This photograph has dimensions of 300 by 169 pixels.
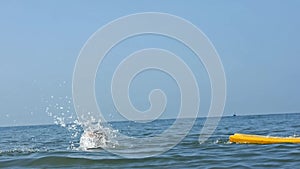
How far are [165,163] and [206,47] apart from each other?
3483 mm

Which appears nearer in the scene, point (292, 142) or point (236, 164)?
point (236, 164)

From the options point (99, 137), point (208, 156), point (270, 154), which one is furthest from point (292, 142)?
point (99, 137)

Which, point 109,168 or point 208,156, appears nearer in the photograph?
point 109,168

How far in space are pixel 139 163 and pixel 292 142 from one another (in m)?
7.17

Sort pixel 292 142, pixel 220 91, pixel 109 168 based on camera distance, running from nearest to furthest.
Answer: pixel 109 168
pixel 220 91
pixel 292 142

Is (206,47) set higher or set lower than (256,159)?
higher

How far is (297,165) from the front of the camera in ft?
39.3

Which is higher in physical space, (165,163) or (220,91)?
(220,91)

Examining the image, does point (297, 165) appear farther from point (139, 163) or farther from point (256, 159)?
point (139, 163)

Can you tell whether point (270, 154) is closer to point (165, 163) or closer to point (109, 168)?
point (165, 163)

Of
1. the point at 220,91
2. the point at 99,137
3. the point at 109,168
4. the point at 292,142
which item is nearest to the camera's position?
the point at 109,168

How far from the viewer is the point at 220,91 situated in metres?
14.0

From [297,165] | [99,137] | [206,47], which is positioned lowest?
[297,165]

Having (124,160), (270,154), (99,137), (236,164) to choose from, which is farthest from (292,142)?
(99,137)
